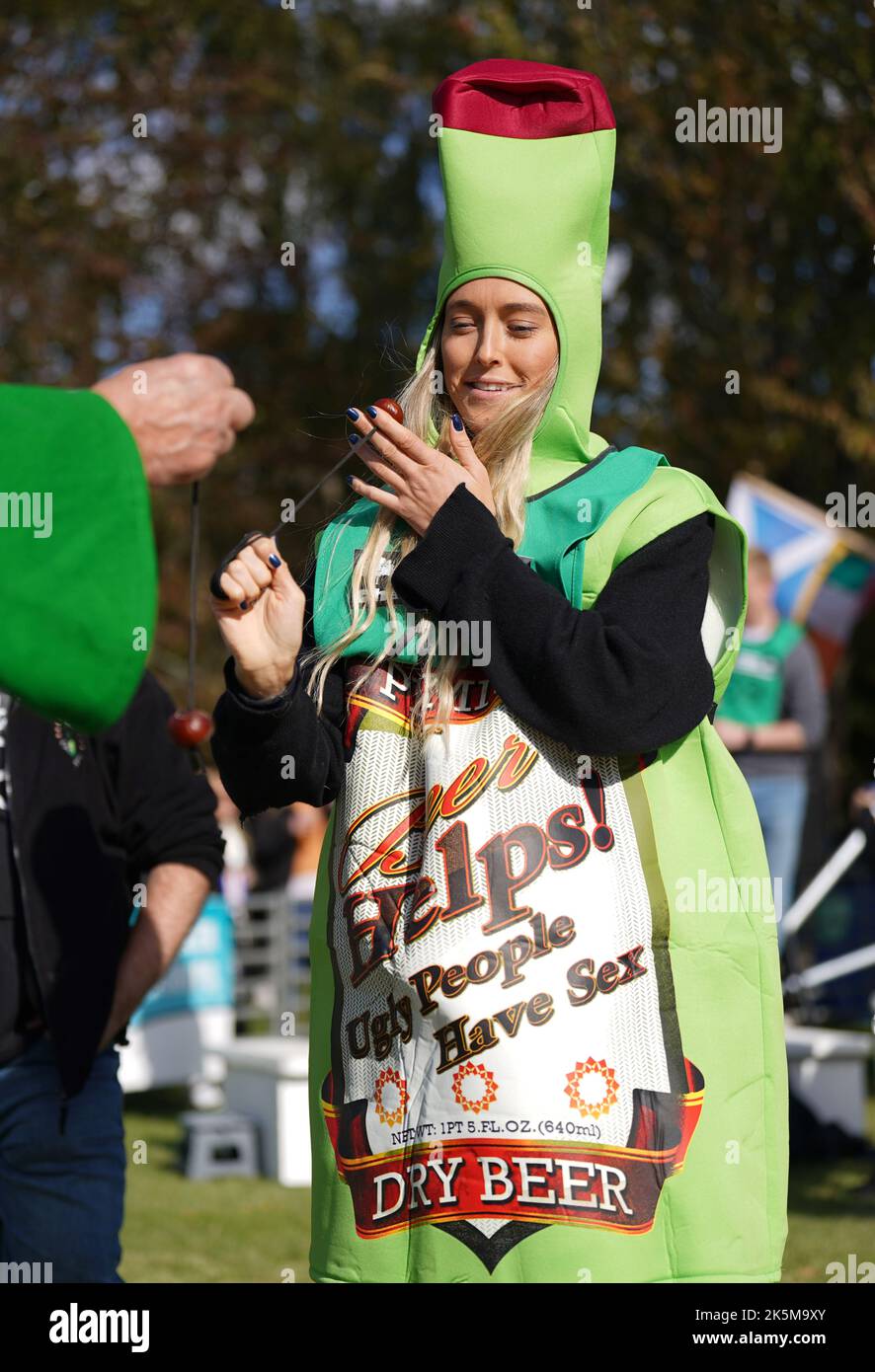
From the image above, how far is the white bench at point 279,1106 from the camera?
7.14m

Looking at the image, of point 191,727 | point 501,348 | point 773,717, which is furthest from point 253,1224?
point 501,348

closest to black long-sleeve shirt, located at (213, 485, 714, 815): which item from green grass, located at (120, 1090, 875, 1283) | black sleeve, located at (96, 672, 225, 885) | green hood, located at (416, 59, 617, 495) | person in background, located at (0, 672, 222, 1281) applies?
green hood, located at (416, 59, 617, 495)

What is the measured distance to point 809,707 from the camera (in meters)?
8.54

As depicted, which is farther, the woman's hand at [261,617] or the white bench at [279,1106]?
the white bench at [279,1106]

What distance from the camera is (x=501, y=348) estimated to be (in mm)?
2859

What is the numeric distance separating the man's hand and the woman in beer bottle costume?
0.27m

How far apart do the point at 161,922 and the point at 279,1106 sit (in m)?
3.71

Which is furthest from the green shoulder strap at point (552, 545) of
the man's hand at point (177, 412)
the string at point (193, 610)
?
the man's hand at point (177, 412)

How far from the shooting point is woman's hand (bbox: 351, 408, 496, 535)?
2625 mm

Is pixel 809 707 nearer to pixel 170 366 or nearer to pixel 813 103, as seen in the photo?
Result: pixel 813 103

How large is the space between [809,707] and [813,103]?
438 cm

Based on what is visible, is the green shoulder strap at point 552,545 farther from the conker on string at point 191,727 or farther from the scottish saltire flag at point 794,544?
the scottish saltire flag at point 794,544

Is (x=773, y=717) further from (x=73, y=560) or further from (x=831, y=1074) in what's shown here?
(x=73, y=560)

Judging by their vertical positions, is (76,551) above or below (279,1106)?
above
